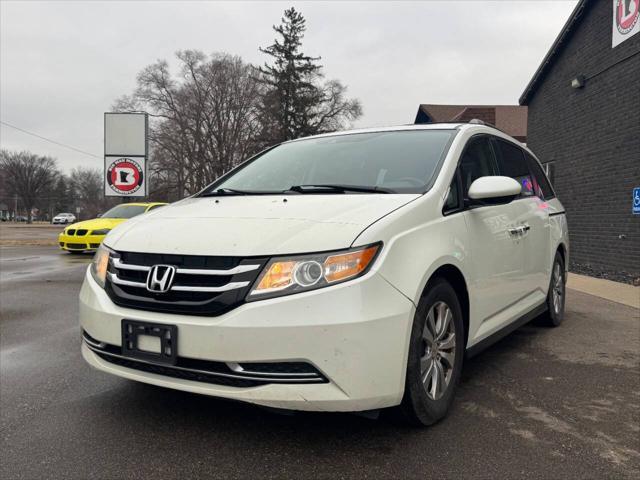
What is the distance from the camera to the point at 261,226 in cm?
256

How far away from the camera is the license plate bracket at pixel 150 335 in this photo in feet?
7.77

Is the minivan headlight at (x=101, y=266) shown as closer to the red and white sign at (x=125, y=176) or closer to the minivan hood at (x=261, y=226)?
the minivan hood at (x=261, y=226)

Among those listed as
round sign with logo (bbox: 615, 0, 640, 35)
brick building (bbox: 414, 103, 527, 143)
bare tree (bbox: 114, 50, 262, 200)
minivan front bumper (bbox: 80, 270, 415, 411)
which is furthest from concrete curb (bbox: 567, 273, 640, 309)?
bare tree (bbox: 114, 50, 262, 200)

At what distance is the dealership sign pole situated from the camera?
13102 millimetres

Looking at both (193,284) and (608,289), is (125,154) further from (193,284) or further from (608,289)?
(193,284)

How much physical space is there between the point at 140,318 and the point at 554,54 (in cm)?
1254

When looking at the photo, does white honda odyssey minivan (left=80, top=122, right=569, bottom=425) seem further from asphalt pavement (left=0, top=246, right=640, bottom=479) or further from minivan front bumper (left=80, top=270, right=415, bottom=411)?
asphalt pavement (left=0, top=246, right=640, bottom=479)

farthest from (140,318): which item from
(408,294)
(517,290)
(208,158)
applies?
(208,158)

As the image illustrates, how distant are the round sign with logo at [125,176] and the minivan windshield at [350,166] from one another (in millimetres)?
9872

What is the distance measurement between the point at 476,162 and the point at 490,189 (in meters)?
0.54

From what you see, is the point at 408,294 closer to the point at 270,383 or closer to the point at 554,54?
the point at 270,383

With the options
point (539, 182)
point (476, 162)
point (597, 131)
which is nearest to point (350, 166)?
point (476, 162)

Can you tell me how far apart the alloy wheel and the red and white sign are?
11.6 meters

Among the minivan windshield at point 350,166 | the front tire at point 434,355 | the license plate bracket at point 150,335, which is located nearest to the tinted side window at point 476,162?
the minivan windshield at point 350,166
